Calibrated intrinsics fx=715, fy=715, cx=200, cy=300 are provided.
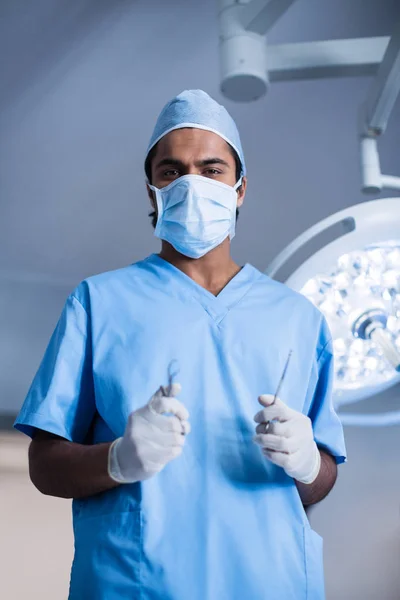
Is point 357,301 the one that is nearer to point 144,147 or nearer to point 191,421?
point 191,421

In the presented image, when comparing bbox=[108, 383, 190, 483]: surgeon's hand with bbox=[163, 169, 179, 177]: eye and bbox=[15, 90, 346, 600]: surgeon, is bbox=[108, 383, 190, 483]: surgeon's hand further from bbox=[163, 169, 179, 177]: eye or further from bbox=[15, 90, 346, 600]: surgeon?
bbox=[163, 169, 179, 177]: eye

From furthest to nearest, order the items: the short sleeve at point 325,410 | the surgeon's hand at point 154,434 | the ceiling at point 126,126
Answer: the ceiling at point 126,126, the short sleeve at point 325,410, the surgeon's hand at point 154,434

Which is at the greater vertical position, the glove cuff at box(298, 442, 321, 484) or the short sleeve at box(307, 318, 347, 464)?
the short sleeve at box(307, 318, 347, 464)

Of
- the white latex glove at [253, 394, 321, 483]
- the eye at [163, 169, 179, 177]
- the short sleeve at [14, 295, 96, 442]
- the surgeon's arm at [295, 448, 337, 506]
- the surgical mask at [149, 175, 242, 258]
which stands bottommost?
the surgeon's arm at [295, 448, 337, 506]

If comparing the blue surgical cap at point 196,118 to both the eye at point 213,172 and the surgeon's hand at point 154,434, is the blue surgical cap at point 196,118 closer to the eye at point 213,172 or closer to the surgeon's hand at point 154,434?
the eye at point 213,172

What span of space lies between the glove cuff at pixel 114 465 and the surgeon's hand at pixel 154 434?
1 centimetres

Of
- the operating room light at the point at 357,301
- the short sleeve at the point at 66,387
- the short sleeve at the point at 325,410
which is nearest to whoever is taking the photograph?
the short sleeve at the point at 66,387

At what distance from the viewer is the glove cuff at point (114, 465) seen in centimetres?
96

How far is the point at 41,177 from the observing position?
2709 millimetres

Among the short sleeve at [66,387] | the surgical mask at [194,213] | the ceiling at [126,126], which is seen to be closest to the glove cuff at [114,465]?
the short sleeve at [66,387]

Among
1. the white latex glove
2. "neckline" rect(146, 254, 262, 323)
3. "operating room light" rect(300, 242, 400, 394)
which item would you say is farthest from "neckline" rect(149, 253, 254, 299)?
the white latex glove

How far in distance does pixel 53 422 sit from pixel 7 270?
2.55 meters

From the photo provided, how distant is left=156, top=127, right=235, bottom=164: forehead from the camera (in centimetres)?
127

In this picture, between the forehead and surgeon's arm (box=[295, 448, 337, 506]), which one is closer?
surgeon's arm (box=[295, 448, 337, 506])
